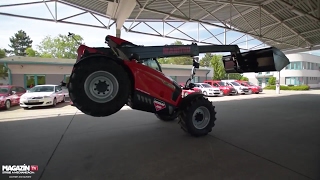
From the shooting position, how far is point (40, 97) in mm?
11133

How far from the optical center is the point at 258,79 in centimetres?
4675

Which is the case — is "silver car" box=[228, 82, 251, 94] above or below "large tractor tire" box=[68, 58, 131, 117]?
below

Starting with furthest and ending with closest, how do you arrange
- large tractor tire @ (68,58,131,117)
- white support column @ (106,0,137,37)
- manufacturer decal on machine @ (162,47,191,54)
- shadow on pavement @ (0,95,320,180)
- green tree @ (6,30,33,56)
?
green tree @ (6,30,33,56) < white support column @ (106,0,137,37) < manufacturer decal on machine @ (162,47,191,54) < large tractor tire @ (68,58,131,117) < shadow on pavement @ (0,95,320,180)

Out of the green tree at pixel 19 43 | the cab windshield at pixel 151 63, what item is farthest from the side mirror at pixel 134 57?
the green tree at pixel 19 43

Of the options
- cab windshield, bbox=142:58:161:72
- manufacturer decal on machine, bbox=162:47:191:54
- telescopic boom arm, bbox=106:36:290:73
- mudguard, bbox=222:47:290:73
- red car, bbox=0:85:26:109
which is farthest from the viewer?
red car, bbox=0:85:26:109

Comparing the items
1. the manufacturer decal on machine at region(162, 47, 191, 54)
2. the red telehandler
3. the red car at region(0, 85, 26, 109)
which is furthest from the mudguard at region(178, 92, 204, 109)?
the red car at region(0, 85, 26, 109)

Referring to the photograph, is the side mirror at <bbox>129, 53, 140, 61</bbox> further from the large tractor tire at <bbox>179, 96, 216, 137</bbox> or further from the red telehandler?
the large tractor tire at <bbox>179, 96, 216, 137</bbox>

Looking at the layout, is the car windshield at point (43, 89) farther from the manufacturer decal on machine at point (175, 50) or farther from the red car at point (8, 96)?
the manufacturer decal on machine at point (175, 50)

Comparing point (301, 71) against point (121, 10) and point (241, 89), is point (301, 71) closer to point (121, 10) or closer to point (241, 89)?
point (241, 89)

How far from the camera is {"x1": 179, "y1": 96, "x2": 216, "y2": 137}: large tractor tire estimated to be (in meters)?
4.74

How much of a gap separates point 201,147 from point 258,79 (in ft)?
161

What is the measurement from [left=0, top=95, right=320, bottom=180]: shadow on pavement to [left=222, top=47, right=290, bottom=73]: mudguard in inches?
74.5

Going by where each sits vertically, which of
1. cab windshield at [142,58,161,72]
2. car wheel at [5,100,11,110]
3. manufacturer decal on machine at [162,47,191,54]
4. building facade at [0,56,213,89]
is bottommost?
car wheel at [5,100,11,110]

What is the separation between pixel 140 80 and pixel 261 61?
3841mm
